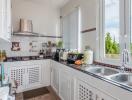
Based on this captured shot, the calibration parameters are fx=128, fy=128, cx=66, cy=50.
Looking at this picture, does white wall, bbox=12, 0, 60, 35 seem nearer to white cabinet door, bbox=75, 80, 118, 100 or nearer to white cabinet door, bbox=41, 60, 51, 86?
white cabinet door, bbox=41, 60, 51, 86

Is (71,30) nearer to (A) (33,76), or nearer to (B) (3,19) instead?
(A) (33,76)

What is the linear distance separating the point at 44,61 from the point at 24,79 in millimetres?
661

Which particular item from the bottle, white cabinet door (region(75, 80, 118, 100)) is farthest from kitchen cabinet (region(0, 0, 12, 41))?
the bottle

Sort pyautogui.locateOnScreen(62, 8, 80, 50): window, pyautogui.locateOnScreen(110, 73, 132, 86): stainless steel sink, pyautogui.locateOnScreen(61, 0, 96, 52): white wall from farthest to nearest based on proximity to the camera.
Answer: pyautogui.locateOnScreen(62, 8, 80, 50): window → pyautogui.locateOnScreen(61, 0, 96, 52): white wall → pyautogui.locateOnScreen(110, 73, 132, 86): stainless steel sink

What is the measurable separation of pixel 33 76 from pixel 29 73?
0.46 ft

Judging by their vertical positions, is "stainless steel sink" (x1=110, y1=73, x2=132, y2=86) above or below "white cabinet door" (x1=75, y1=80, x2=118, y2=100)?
above

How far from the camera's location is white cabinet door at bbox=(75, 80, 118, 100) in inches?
51.5

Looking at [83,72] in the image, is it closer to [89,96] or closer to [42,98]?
[89,96]

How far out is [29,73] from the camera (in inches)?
125

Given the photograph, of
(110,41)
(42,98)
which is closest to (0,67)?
(42,98)

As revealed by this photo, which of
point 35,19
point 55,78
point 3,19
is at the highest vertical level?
point 35,19

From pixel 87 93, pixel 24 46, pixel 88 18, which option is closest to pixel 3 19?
pixel 87 93

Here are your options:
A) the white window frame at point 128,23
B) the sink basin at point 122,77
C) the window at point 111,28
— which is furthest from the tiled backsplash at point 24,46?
the sink basin at point 122,77

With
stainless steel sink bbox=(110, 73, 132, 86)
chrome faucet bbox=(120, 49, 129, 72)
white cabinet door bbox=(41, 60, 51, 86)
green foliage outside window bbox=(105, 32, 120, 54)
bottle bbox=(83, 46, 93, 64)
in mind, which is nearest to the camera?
stainless steel sink bbox=(110, 73, 132, 86)
